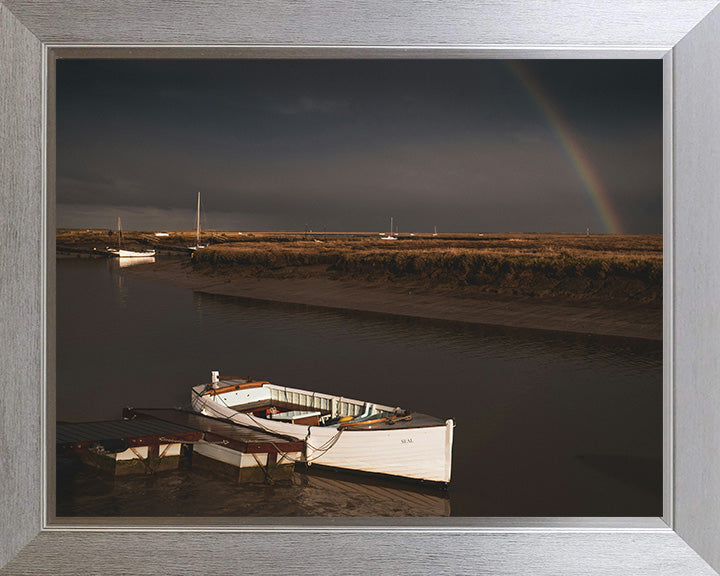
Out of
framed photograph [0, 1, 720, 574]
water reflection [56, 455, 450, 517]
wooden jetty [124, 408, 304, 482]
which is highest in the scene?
framed photograph [0, 1, 720, 574]

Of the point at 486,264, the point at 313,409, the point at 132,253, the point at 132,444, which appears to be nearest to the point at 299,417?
the point at 313,409

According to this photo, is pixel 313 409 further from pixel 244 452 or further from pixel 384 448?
pixel 384 448

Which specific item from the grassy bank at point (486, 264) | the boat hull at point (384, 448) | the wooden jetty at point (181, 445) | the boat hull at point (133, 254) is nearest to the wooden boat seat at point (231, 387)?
the wooden jetty at point (181, 445)

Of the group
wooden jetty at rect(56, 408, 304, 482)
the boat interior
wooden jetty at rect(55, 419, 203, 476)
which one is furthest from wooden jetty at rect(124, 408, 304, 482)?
the boat interior

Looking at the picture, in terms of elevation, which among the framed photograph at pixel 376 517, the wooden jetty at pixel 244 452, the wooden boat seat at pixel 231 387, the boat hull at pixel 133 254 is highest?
the boat hull at pixel 133 254

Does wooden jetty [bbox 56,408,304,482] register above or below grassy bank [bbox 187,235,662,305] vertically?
below

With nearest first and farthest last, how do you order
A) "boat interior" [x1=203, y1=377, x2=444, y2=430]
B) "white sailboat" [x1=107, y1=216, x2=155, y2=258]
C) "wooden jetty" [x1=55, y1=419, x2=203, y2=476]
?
1. "boat interior" [x1=203, y1=377, x2=444, y2=430]
2. "wooden jetty" [x1=55, y1=419, x2=203, y2=476]
3. "white sailboat" [x1=107, y1=216, x2=155, y2=258]

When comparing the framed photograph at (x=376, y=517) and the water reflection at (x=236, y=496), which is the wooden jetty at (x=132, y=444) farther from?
the framed photograph at (x=376, y=517)

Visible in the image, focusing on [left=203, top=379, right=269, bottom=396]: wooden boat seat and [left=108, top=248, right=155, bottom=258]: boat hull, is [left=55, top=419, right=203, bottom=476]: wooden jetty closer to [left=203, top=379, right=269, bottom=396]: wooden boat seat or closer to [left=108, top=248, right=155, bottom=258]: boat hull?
[left=203, top=379, right=269, bottom=396]: wooden boat seat
